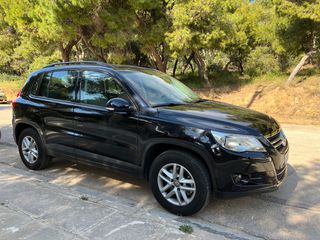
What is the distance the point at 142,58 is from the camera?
28.0 metres

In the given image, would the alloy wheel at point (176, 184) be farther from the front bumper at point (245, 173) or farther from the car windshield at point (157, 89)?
the car windshield at point (157, 89)

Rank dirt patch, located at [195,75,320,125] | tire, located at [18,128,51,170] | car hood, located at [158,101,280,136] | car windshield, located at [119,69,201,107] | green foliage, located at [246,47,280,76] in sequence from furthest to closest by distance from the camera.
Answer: green foliage, located at [246,47,280,76]
dirt patch, located at [195,75,320,125]
tire, located at [18,128,51,170]
car windshield, located at [119,69,201,107]
car hood, located at [158,101,280,136]

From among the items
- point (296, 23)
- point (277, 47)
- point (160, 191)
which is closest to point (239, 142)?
point (160, 191)

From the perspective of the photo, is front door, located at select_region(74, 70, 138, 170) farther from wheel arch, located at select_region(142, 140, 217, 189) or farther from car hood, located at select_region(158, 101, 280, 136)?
car hood, located at select_region(158, 101, 280, 136)

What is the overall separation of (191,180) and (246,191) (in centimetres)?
61

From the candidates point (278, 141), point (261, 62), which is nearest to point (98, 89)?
point (278, 141)

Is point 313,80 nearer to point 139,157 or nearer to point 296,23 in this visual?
point 296,23

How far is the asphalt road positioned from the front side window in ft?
4.27

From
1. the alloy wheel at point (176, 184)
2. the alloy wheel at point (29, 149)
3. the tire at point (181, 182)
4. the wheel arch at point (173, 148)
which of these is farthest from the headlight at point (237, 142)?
the alloy wheel at point (29, 149)

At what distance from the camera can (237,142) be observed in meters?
3.56

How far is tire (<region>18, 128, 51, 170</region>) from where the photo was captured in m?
5.57

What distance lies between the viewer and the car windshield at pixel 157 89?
4398mm

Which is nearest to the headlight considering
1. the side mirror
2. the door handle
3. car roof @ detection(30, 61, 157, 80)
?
the side mirror

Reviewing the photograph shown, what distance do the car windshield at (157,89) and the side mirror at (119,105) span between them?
0.27 metres
